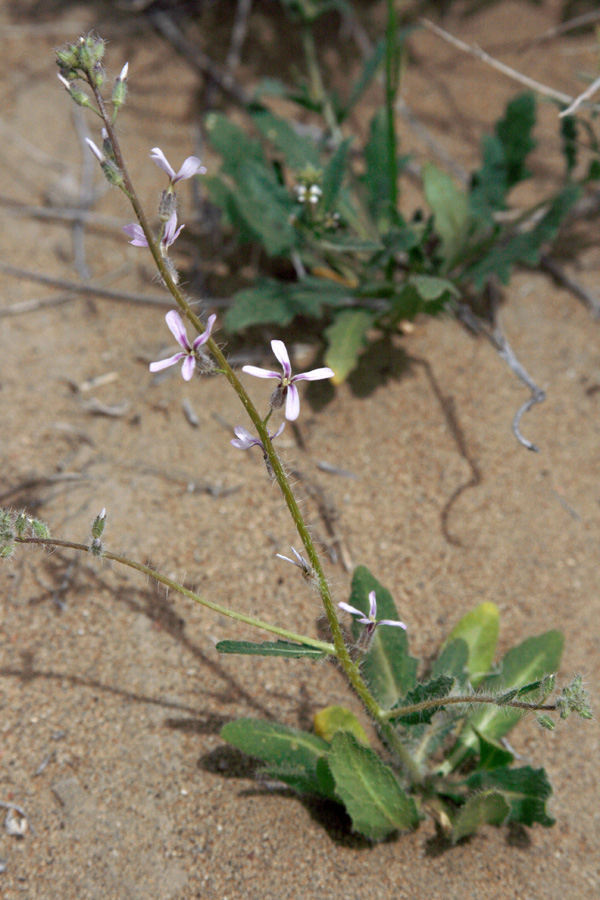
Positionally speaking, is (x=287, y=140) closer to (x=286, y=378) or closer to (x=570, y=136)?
(x=570, y=136)

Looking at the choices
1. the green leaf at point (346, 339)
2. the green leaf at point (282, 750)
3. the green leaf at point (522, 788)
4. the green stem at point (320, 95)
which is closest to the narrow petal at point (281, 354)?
the green leaf at point (282, 750)

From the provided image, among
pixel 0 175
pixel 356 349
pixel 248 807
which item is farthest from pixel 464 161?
pixel 248 807

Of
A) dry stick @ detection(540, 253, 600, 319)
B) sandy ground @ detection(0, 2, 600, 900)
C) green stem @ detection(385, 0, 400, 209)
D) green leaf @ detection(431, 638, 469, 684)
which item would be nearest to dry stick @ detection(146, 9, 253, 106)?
sandy ground @ detection(0, 2, 600, 900)

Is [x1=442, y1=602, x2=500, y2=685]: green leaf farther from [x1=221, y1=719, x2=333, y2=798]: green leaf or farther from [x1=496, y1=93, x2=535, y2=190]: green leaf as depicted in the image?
[x1=496, y1=93, x2=535, y2=190]: green leaf

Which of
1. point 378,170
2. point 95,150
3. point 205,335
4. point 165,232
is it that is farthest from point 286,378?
point 378,170

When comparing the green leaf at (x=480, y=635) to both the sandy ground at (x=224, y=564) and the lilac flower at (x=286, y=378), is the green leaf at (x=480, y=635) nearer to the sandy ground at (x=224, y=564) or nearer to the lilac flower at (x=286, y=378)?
the sandy ground at (x=224, y=564)

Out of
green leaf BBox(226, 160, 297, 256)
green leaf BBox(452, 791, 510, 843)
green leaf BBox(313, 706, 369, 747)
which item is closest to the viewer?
green leaf BBox(452, 791, 510, 843)
